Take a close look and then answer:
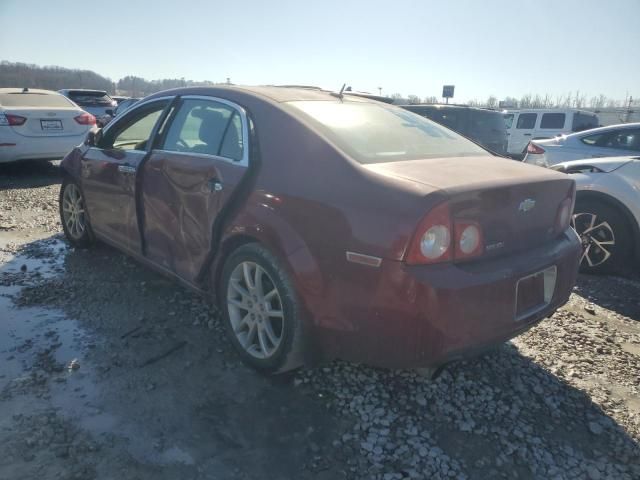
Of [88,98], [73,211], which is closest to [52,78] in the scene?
[88,98]

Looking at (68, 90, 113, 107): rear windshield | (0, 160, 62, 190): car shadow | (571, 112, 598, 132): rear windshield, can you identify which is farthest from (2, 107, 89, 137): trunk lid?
(571, 112, 598, 132): rear windshield

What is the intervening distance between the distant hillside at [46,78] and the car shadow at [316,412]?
4971 cm

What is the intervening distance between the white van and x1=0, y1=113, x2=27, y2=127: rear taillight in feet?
42.7

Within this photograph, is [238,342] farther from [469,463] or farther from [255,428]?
[469,463]

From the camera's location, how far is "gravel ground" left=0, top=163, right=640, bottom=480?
2.15m

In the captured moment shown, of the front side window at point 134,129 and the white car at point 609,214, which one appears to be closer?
the front side window at point 134,129

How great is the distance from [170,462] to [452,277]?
149 cm

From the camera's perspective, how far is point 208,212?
9.62ft

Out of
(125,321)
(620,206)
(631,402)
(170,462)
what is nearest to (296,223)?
(170,462)

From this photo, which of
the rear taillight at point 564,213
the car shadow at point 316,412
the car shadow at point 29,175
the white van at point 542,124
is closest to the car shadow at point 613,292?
the car shadow at point 316,412

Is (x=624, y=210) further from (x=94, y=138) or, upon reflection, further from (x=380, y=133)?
(x=94, y=138)

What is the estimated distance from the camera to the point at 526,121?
16.0 meters

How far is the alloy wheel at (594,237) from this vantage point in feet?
15.0

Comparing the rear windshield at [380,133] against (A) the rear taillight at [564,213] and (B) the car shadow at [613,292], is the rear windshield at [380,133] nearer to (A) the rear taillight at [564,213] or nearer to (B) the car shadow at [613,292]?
(A) the rear taillight at [564,213]
